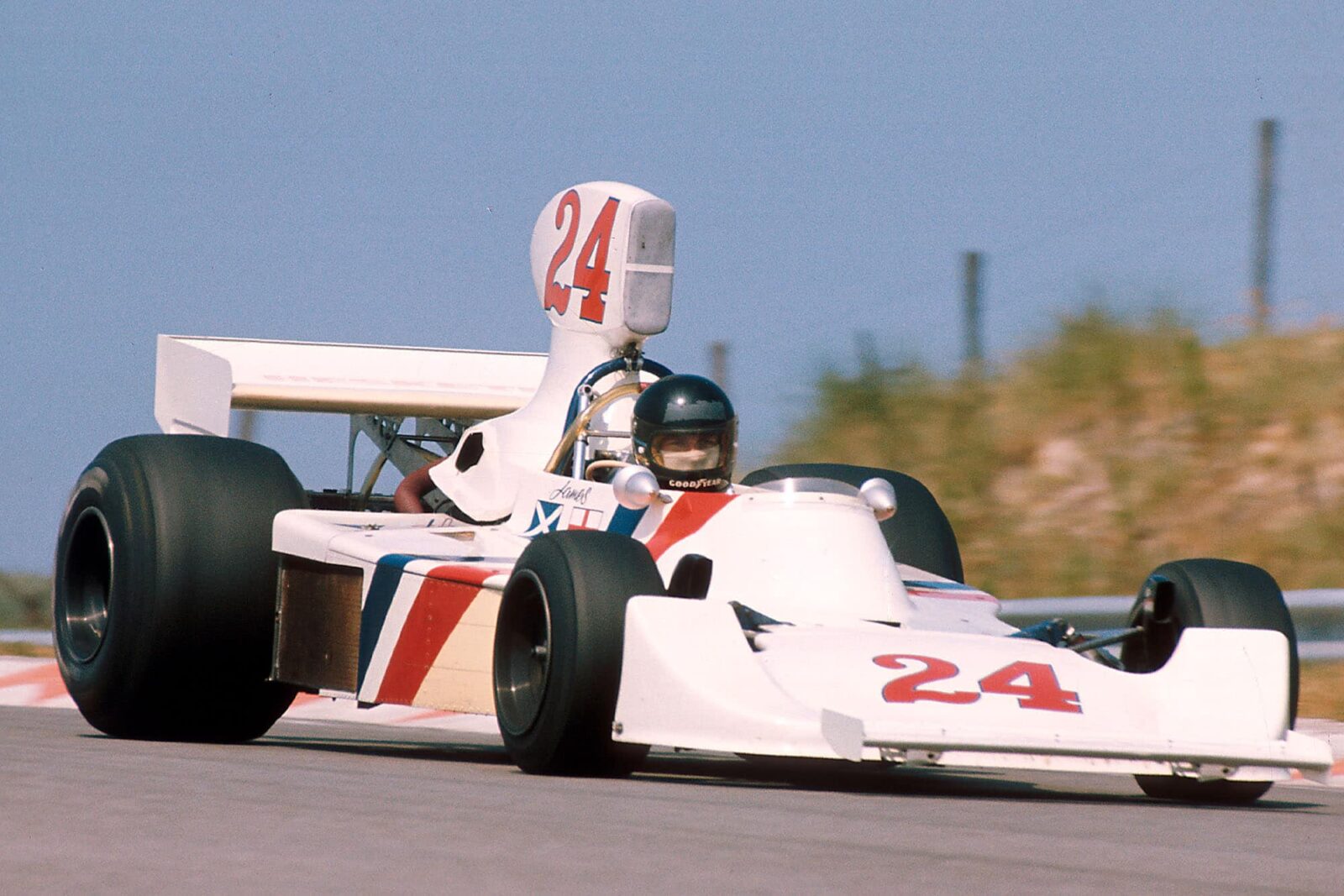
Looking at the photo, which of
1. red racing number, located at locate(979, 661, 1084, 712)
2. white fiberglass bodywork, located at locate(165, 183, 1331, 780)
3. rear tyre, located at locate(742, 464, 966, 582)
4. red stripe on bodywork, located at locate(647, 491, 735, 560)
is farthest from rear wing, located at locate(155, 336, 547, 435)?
red racing number, located at locate(979, 661, 1084, 712)

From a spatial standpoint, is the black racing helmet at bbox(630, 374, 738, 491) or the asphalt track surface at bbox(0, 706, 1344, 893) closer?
the asphalt track surface at bbox(0, 706, 1344, 893)

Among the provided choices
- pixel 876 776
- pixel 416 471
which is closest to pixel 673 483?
pixel 876 776

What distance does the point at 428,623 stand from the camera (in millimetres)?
7430

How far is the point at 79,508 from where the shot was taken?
29.2 ft

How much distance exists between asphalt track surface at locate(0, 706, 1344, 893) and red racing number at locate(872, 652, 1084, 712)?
0.27 meters

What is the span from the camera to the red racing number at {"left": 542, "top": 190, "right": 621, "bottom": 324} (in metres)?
9.05

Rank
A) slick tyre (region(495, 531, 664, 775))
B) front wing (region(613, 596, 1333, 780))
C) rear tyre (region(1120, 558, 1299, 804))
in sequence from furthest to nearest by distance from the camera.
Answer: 1. rear tyre (region(1120, 558, 1299, 804))
2. slick tyre (region(495, 531, 664, 775))
3. front wing (region(613, 596, 1333, 780))

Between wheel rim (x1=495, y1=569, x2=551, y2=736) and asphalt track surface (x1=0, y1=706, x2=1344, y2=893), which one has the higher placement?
wheel rim (x1=495, y1=569, x2=551, y2=736)

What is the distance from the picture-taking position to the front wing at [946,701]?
19.0 feet

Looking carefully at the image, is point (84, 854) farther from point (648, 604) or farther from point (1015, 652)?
point (1015, 652)

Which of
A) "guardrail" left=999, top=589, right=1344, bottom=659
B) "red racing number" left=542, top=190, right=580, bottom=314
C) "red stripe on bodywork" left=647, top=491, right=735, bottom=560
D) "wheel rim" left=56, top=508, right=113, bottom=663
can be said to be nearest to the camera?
"red stripe on bodywork" left=647, top=491, right=735, bottom=560

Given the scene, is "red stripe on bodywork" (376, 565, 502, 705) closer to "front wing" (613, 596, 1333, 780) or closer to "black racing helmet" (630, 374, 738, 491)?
"black racing helmet" (630, 374, 738, 491)

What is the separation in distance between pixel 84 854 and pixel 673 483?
3.59 metres

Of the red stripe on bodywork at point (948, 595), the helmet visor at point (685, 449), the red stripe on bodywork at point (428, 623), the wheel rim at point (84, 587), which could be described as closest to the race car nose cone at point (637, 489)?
the helmet visor at point (685, 449)
